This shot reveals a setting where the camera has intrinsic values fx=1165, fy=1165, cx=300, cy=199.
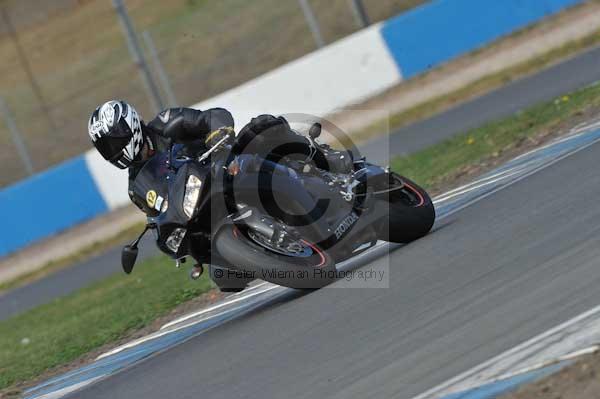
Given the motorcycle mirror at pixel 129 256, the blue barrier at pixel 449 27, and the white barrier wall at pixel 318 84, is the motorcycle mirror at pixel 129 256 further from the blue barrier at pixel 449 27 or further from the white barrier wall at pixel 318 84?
the blue barrier at pixel 449 27

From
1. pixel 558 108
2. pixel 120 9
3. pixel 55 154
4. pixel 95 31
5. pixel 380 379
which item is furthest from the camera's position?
pixel 95 31

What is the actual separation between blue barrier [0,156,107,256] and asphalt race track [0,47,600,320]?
6.44ft

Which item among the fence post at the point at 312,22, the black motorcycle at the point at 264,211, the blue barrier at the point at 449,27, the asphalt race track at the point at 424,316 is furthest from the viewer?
the fence post at the point at 312,22

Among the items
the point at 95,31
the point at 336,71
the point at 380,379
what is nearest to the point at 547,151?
the point at 380,379

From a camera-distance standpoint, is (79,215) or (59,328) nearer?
(59,328)

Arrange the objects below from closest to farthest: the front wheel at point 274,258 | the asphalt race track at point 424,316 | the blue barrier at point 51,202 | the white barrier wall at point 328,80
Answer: the asphalt race track at point 424,316, the front wheel at point 274,258, the white barrier wall at point 328,80, the blue barrier at point 51,202

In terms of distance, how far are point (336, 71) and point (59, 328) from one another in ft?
29.2

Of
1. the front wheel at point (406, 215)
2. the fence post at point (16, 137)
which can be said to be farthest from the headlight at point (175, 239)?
the fence post at point (16, 137)

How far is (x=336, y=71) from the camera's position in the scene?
66.4 ft

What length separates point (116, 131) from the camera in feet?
27.4

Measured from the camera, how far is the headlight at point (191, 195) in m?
7.86

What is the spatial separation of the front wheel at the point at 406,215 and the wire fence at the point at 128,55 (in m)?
12.1

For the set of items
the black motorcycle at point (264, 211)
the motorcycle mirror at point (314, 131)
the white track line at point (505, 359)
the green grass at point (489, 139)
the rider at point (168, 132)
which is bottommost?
the green grass at point (489, 139)

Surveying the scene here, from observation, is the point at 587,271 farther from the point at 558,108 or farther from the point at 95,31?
the point at 95,31
